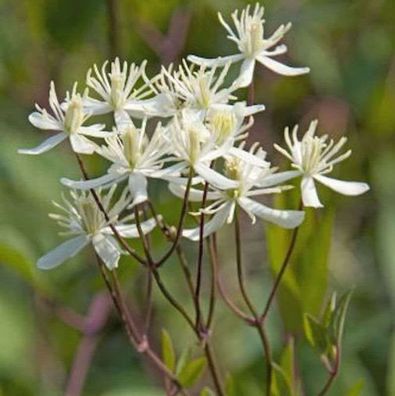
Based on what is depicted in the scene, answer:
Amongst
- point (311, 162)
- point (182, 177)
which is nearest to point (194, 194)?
point (182, 177)

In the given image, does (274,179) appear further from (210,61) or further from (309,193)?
(210,61)

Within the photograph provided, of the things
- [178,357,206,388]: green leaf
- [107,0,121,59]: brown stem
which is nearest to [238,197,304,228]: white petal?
[178,357,206,388]: green leaf

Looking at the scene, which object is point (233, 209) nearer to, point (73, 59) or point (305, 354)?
point (305, 354)

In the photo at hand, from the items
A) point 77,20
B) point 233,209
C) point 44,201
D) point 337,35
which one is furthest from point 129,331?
point 337,35

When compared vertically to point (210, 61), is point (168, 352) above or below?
below

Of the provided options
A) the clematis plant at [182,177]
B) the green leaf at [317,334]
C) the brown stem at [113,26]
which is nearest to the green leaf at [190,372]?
the clematis plant at [182,177]
